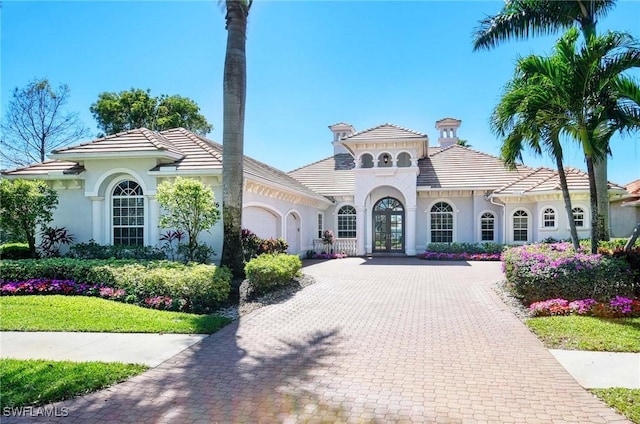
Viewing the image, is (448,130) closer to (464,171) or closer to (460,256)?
(464,171)

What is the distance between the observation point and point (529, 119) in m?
10.5

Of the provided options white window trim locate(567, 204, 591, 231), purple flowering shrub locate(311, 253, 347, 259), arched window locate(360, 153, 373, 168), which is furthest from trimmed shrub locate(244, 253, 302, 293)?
white window trim locate(567, 204, 591, 231)

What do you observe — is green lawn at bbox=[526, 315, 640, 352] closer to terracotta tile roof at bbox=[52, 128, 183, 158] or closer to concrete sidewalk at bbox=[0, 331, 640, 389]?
concrete sidewalk at bbox=[0, 331, 640, 389]

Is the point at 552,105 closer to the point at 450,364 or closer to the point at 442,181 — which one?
the point at 450,364

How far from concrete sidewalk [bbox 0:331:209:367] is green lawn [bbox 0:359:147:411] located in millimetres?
296

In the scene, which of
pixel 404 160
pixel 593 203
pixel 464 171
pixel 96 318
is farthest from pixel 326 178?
pixel 96 318

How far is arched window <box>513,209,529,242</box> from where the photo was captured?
21.5 m

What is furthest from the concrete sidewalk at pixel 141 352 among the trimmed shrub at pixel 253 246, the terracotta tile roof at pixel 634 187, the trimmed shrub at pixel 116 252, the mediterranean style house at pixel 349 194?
the terracotta tile roof at pixel 634 187

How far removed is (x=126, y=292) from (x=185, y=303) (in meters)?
1.88

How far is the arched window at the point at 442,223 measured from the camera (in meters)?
23.4

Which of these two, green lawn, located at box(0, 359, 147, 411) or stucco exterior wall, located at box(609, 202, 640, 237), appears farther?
stucco exterior wall, located at box(609, 202, 640, 237)

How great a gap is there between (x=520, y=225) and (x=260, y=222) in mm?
14181

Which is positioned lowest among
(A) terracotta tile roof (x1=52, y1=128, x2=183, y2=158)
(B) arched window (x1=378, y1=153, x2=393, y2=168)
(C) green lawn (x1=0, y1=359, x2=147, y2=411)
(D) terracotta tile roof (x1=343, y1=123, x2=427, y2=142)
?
(C) green lawn (x1=0, y1=359, x2=147, y2=411)

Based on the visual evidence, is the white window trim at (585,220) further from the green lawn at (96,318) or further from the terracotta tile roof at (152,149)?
the green lawn at (96,318)
